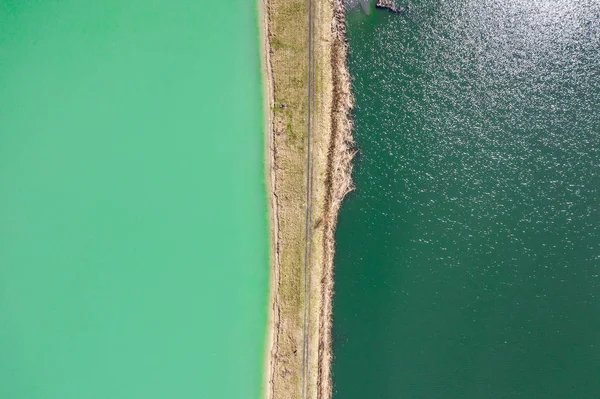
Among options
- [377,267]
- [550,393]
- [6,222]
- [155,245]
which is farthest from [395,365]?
[6,222]

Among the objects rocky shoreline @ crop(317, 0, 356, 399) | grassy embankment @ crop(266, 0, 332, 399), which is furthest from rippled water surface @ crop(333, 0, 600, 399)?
grassy embankment @ crop(266, 0, 332, 399)

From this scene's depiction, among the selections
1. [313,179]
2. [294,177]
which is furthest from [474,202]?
[294,177]

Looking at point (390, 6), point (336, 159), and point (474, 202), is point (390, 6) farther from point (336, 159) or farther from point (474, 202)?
point (474, 202)

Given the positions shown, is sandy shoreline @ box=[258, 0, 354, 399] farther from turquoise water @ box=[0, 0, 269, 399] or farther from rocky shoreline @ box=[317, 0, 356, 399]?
turquoise water @ box=[0, 0, 269, 399]

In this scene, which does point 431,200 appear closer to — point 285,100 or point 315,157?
point 315,157

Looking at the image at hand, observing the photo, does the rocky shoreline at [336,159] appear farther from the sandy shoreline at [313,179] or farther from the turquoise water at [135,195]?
the turquoise water at [135,195]

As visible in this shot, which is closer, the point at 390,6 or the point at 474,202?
the point at 390,6

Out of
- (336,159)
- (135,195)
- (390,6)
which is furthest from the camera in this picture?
(135,195)
